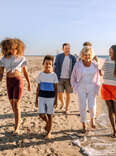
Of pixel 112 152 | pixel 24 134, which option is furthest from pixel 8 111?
pixel 112 152

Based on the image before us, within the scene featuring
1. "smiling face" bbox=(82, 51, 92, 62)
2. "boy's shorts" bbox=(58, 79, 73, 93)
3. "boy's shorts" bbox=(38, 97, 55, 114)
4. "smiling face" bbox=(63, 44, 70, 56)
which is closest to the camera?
"boy's shorts" bbox=(38, 97, 55, 114)

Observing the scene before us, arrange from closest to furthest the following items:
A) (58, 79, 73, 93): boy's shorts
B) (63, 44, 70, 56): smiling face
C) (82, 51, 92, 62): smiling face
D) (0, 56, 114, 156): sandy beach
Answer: (0, 56, 114, 156): sandy beach → (82, 51, 92, 62): smiling face → (63, 44, 70, 56): smiling face → (58, 79, 73, 93): boy's shorts

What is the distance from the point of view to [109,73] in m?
3.87

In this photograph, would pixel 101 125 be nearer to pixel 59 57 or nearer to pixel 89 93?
pixel 89 93

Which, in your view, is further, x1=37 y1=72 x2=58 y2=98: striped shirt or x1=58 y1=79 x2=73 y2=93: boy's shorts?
x1=58 y1=79 x2=73 y2=93: boy's shorts

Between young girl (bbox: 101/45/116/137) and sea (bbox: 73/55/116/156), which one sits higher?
young girl (bbox: 101/45/116/137)

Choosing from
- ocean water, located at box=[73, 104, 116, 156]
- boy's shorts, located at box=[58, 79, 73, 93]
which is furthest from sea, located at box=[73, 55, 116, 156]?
boy's shorts, located at box=[58, 79, 73, 93]

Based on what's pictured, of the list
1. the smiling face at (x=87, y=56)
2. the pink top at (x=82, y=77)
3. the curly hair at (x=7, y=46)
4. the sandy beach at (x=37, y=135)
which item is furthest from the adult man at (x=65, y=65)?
the curly hair at (x=7, y=46)

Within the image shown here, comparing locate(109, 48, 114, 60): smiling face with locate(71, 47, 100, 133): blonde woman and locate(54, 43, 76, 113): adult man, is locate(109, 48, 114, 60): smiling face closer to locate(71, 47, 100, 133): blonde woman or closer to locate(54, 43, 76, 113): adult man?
locate(71, 47, 100, 133): blonde woman

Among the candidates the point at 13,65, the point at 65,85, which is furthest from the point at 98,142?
the point at 13,65

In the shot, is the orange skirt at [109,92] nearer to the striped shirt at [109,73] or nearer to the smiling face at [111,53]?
the striped shirt at [109,73]

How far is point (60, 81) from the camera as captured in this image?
5426mm

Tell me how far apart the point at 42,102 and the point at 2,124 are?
5.00 feet

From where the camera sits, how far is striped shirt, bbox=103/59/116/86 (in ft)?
12.5
